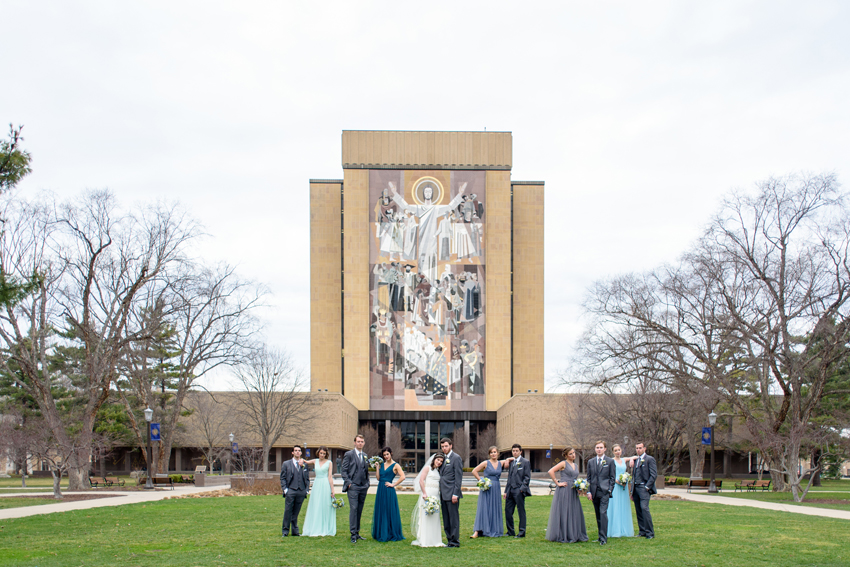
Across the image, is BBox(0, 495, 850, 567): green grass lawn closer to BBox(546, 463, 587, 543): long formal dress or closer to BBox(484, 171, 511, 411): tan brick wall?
BBox(546, 463, 587, 543): long formal dress

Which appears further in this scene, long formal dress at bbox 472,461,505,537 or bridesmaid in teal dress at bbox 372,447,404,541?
long formal dress at bbox 472,461,505,537

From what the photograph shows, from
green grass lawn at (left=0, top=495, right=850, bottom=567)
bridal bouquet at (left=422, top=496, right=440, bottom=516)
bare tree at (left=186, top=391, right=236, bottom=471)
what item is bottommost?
bare tree at (left=186, top=391, right=236, bottom=471)

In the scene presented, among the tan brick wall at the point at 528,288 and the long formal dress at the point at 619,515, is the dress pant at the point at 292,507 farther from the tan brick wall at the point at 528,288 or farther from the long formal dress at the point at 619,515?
the tan brick wall at the point at 528,288

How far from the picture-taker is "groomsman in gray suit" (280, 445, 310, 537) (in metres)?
15.5

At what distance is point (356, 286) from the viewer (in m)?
81.5

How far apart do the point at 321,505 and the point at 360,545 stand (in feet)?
5.64

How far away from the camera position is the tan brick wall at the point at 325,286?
3278 inches

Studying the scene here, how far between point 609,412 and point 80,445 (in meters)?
34.7

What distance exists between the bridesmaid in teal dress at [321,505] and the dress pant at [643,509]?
5.85 meters

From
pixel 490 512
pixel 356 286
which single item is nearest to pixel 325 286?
pixel 356 286

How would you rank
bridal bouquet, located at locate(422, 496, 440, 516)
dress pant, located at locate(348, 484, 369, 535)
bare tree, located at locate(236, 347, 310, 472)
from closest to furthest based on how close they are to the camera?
bridal bouquet, located at locate(422, 496, 440, 516)
dress pant, located at locate(348, 484, 369, 535)
bare tree, located at locate(236, 347, 310, 472)

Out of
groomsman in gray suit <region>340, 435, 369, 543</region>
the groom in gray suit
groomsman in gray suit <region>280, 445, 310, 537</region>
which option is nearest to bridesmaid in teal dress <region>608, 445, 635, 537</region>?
the groom in gray suit

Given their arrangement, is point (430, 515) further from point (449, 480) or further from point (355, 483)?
point (355, 483)

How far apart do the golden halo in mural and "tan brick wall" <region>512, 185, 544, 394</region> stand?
8.80 meters
